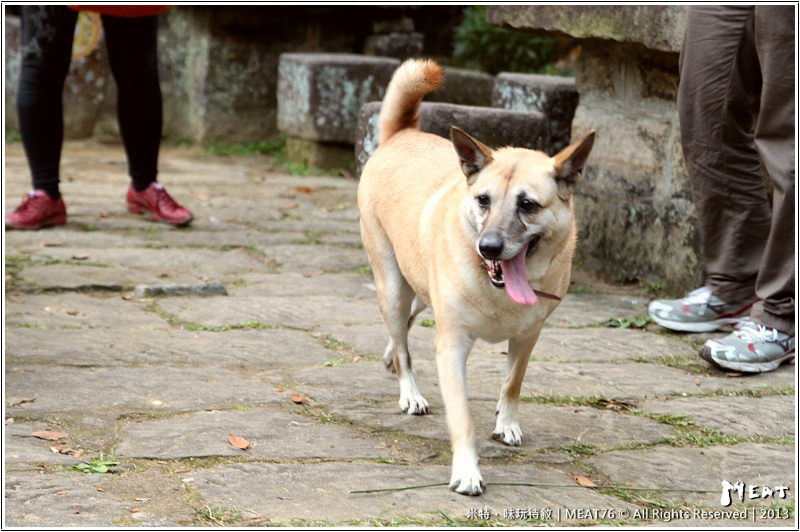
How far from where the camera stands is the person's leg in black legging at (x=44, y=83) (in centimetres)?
522

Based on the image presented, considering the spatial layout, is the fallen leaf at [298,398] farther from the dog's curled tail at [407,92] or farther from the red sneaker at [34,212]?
the red sneaker at [34,212]

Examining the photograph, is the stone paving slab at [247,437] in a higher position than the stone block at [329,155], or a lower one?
higher

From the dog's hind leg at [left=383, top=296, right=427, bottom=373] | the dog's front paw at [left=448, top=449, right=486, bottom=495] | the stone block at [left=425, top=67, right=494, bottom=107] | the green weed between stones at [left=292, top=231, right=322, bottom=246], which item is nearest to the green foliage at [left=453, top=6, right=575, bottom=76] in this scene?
the stone block at [left=425, top=67, right=494, bottom=107]

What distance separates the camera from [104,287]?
14.7ft

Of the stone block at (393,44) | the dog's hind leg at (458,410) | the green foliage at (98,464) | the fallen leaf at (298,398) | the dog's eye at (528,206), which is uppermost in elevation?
the dog's eye at (528,206)

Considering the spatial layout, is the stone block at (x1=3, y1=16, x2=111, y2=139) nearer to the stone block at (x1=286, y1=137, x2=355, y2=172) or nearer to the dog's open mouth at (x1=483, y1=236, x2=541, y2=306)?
the stone block at (x1=286, y1=137, x2=355, y2=172)

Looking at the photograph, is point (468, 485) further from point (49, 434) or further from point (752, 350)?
point (752, 350)

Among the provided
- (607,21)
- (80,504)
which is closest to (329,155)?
(607,21)

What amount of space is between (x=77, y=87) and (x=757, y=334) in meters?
6.77

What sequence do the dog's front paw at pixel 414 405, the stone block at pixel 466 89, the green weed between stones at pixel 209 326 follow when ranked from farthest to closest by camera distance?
1. the stone block at pixel 466 89
2. the green weed between stones at pixel 209 326
3. the dog's front paw at pixel 414 405

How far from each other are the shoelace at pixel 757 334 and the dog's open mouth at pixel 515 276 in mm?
1373

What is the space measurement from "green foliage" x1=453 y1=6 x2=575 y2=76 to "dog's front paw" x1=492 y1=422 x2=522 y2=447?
7.86m

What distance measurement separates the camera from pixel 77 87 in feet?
29.2

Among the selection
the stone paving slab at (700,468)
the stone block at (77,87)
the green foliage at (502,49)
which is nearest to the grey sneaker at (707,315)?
the stone paving slab at (700,468)
